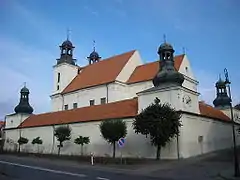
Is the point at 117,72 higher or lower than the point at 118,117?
higher

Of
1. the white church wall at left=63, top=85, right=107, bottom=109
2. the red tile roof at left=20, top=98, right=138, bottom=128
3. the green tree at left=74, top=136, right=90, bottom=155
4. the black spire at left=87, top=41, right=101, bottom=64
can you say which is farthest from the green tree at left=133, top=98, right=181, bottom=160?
the black spire at left=87, top=41, right=101, bottom=64

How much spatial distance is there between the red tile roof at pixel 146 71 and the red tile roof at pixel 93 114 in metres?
7.43

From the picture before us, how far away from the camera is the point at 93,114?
38.9m

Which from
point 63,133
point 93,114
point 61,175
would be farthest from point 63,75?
point 61,175

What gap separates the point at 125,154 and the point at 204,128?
902 cm

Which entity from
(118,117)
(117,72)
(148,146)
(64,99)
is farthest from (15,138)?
(148,146)

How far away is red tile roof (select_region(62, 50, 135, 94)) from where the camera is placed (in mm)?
47500

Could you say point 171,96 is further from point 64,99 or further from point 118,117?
point 64,99

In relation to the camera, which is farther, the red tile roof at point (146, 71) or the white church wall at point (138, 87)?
the red tile roof at point (146, 71)

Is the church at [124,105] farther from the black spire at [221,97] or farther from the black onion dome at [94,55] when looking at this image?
the black onion dome at [94,55]

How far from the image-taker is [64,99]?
176 ft

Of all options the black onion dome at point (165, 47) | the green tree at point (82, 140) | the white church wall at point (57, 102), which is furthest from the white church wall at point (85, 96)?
the black onion dome at point (165, 47)

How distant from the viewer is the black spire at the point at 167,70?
3173 centimetres

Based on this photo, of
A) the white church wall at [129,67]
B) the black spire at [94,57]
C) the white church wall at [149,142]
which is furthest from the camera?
the black spire at [94,57]
